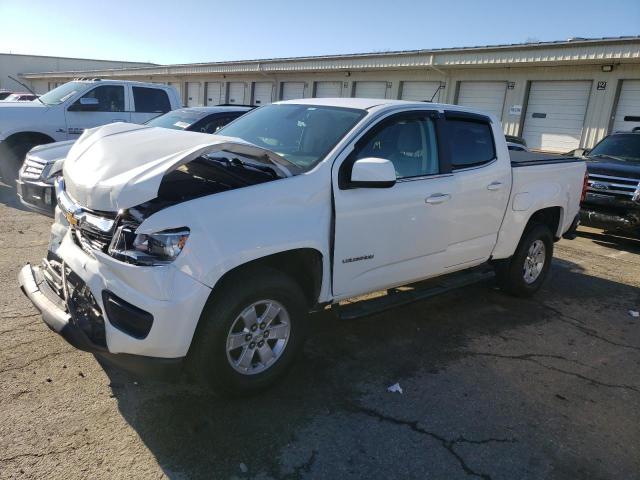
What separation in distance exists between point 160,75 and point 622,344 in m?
33.1

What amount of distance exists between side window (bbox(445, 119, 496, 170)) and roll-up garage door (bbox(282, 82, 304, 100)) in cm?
1917

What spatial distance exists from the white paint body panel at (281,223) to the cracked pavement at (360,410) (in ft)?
1.83

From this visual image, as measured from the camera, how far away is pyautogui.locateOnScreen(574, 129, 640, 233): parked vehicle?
8414 millimetres

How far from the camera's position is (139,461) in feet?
9.04

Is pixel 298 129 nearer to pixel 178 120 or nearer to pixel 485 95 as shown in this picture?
pixel 178 120

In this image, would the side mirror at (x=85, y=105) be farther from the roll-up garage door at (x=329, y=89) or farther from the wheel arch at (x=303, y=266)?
the roll-up garage door at (x=329, y=89)

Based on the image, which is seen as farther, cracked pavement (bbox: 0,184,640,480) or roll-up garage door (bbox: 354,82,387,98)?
roll-up garage door (bbox: 354,82,387,98)

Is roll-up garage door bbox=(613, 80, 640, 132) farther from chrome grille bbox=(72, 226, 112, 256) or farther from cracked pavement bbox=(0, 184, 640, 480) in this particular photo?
chrome grille bbox=(72, 226, 112, 256)

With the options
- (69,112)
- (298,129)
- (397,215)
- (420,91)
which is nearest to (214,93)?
(420,91)

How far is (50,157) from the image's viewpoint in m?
7.09

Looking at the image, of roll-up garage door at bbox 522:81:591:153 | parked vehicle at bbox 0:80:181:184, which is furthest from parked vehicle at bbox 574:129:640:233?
parked vehicle at bbox 0:80:181:184

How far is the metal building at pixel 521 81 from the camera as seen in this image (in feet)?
46.0

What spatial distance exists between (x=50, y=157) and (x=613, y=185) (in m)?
8.59

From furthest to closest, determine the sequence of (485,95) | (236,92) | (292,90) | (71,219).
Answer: (236,92) < (292,90) < (485,95) < (71,219)
